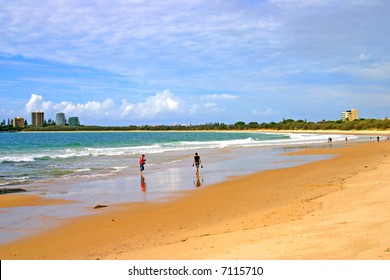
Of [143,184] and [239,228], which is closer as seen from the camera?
[239,228]

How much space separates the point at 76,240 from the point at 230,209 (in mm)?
4798

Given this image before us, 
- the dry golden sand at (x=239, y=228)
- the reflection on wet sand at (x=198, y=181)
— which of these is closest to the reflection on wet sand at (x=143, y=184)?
the reflection on wet sand at (x=198, y=181)

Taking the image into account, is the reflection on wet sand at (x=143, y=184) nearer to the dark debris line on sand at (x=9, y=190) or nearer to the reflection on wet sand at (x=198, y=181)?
the reflection on wet sand at (x=198, y=181)

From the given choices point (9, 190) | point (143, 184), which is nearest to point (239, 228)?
point (143, 184)

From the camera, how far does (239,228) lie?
950 centimetres

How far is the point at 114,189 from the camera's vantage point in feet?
57.8

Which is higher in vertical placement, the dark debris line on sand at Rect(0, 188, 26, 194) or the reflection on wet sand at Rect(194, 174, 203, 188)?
the dark debris line on sand at Rect(0, 188, 26, 194)

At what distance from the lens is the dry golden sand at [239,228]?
6.91 meters

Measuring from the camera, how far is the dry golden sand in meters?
6.91

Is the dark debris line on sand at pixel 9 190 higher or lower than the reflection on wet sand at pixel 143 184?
higher

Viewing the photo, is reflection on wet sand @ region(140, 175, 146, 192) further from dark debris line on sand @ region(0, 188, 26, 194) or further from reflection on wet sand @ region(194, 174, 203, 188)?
dark debris line on sand @ region(0, 188, 26, 194)

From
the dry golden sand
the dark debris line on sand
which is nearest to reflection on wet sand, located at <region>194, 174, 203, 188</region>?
the dry golden sand

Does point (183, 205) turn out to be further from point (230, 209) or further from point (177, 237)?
point (177, 237)

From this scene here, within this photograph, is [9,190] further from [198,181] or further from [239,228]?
[239,228]
